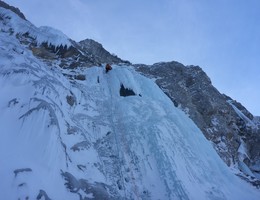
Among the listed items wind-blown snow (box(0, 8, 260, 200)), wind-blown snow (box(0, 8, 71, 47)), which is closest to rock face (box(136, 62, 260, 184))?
wind-blown snow (box(0, 8, 260, 200))

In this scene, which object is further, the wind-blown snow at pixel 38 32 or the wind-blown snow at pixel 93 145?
the wind-blown snow at pixel 38 32

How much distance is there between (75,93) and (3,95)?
5.06 metres

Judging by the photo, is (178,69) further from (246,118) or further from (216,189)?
(216,189)

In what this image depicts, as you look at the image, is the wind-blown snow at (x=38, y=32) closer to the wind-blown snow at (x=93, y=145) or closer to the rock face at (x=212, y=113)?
the wind-blown snow at (x=93, y=145)

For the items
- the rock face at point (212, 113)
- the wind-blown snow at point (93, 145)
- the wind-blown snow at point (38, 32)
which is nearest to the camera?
the wind-blown snow at point (93, 145)

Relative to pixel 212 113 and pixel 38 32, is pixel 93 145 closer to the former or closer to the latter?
pixel 212 113

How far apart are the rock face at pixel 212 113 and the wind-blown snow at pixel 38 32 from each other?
319 inches

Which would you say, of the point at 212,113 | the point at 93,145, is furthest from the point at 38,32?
the point at 212,113

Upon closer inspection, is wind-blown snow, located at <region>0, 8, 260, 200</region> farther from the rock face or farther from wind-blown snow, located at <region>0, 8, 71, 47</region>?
wind-blown snow, located at <region>0, 8, 71, 47</region>

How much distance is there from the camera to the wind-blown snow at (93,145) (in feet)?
31.1

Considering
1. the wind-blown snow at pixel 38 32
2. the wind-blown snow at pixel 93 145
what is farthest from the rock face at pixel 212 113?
the wind-blown snow at pixel 38 32

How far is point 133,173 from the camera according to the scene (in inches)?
499

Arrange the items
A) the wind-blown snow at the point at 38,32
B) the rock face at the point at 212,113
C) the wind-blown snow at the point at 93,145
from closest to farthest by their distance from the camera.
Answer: the wind-blown snow at the point at 93,145 < the rock face at the point at 212,113 < the wind-blown snow at the point at 38,32

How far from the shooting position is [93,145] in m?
13.4
